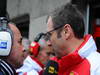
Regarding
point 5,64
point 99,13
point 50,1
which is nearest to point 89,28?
point 99,13

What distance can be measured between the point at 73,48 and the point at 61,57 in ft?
0.43

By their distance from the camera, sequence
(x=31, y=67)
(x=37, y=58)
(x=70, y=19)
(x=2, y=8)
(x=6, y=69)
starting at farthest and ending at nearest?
(x=2, y=8) → (x=37, y=58) → (x=31, y=67) → (x=70, y=19) → (x=6, y=69)

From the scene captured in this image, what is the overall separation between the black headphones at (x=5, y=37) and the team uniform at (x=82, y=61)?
44 centimetres

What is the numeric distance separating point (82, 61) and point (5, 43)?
0.67 m

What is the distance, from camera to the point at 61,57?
3934 mm

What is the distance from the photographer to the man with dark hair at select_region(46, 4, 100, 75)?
379 cm

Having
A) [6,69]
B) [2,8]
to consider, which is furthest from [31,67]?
[6,69]

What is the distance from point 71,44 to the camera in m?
3.92

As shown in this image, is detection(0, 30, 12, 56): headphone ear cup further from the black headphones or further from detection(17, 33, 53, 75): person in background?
detection(17, 33, 53, 75): person in background

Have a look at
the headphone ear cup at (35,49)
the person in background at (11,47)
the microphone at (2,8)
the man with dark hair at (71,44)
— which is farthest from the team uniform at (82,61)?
the microphone at (2,8)

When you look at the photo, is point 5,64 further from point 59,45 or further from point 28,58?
point 28,58

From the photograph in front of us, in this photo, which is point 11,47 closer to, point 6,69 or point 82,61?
point 6,69

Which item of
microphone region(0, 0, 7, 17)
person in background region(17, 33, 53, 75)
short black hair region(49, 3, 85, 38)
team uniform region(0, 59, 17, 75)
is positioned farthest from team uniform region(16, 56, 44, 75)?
team uniform region(0, 59, 17, 75)

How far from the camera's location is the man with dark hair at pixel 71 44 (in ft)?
12.4
